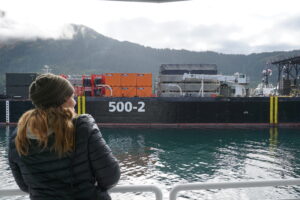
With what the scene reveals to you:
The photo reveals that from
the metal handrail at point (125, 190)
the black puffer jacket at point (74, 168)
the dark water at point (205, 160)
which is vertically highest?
the black puffer jacket at point (74, 168)

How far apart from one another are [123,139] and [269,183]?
15620 millimetres

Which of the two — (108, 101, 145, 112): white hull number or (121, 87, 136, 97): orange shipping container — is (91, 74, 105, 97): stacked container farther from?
(108, 101, 145, 112): white hull number

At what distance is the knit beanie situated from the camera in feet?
4.95

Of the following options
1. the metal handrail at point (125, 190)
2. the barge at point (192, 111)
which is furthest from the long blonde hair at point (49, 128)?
the barge at point (192, 111)

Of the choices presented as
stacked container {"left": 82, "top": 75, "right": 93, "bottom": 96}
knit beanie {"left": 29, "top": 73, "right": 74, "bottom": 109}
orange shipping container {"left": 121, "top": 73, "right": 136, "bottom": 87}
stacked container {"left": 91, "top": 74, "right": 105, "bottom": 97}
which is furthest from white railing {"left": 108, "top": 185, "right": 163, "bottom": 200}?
orange shipping container {"left": 121, "top": 73, "right": 136, "bottom": 87}

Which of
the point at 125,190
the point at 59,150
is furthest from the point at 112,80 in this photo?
the point at 59,150

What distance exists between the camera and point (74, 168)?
1472mm

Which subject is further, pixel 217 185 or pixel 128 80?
pixel 128 80

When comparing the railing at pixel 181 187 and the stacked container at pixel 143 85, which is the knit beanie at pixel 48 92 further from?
the stacked container at pixel 143 85

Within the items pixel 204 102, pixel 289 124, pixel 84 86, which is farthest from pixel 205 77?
pixel 84 86

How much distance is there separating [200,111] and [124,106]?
20.6 feet

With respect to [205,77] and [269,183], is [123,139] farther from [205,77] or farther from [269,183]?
[269,183]

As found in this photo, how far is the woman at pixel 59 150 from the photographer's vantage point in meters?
1.44

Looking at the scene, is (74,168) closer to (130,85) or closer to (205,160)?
(205,160)
